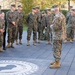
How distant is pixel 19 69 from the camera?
8.21 metres

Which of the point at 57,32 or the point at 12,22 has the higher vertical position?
the point at 12,22

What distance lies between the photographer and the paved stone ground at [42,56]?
8133 mm

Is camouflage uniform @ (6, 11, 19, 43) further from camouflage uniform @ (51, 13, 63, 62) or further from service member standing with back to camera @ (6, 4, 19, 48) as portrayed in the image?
camouflage uniform @ (51, 13, 63, 62)

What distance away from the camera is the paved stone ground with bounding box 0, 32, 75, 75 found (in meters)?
8.13

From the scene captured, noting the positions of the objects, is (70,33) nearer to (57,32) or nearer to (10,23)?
(10,23)

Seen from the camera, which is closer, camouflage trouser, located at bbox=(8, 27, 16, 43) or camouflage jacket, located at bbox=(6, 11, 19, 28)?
camouflage jacket, located at bbox=(6, 11, 19, 28)

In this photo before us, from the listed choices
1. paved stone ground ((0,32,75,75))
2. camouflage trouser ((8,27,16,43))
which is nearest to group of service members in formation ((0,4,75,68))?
camouflage trouser ((8,27,16,43))

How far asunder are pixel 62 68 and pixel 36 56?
2291 millimetres

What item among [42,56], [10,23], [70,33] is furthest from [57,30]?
[70,33]

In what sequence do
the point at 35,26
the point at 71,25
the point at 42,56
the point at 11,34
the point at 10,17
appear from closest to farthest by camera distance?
the point at 42,56 → the point at 10,17 → the point at 11,34 → the point at 35,26 → the point at 71,25

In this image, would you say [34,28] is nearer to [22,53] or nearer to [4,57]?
[22,53]

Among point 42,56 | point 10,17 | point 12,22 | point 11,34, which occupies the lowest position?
point 42,56

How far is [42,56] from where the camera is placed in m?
10.5

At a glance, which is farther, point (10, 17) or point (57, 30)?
point (10, 17)
